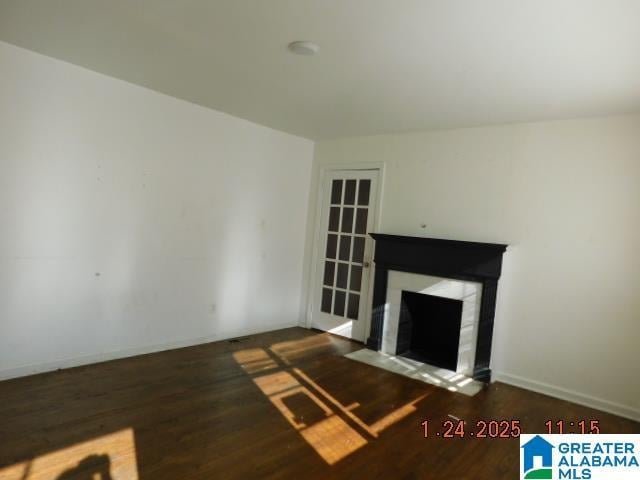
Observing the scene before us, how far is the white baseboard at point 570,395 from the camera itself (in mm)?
3316

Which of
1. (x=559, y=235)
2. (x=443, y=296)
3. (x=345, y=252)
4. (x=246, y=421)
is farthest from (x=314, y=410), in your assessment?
(x=559, y=235)

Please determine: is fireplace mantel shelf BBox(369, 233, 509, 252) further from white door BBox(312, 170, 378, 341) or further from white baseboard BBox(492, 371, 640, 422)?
white baseboard BBox(492, 371, 640, 422)

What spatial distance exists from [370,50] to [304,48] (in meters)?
0.41

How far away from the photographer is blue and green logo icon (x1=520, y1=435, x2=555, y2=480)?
93.4 inches

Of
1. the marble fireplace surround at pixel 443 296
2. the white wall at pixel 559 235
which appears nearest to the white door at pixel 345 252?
the marble fireplace surround at pixel 443 296

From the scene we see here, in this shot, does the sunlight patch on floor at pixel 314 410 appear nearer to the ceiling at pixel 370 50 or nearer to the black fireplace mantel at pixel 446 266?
the black fireplace mantel at pixel 446 266

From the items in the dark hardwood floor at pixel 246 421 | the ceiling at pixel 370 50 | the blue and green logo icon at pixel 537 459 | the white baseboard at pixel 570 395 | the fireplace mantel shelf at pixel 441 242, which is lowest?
the dark hardwood floor at pixel 246 421

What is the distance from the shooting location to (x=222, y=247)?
456 cm

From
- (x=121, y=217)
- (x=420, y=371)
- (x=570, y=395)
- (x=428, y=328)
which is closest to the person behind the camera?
(x=570, y=395)

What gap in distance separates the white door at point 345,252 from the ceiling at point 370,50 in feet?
4.53

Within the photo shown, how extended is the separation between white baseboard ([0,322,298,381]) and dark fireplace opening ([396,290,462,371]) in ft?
5.66

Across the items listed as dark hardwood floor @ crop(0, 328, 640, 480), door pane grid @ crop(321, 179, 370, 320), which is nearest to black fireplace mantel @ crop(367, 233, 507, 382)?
door pane grid @ crop(321, 179, 370, 320)

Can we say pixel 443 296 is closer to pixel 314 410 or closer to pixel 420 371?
pixel 420 371

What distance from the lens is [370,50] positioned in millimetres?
2590
